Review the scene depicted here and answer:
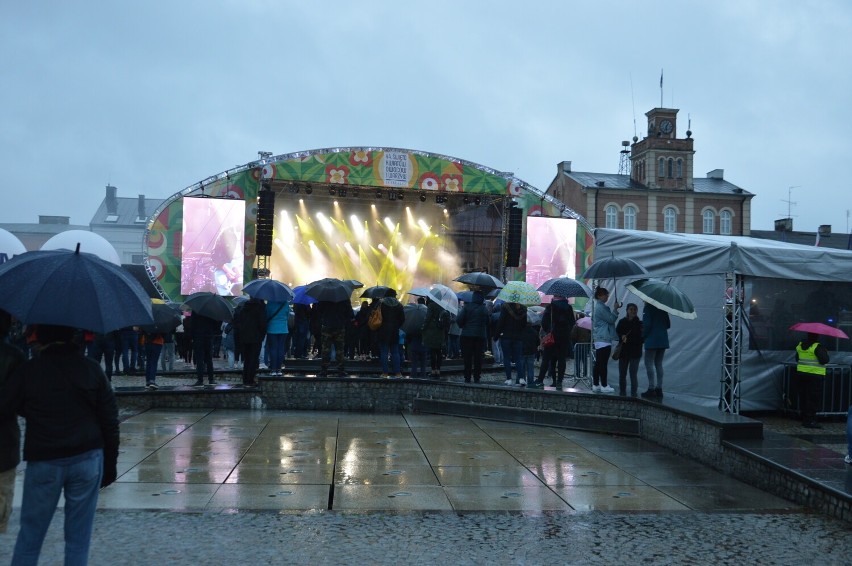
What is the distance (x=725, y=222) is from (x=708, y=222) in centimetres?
114

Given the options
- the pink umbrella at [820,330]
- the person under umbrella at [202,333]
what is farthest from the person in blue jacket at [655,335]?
the person under umbrella at [202,333]

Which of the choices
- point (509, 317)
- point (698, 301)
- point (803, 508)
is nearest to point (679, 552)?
point (803, 508)

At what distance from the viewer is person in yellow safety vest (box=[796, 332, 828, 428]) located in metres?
11.6

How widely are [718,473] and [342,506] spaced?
161 inches

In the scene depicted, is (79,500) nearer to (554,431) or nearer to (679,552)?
(679,552)

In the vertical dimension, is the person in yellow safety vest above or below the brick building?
below

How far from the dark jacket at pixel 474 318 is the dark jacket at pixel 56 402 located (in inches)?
383

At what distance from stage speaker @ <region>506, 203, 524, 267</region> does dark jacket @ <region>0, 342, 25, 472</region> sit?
2670 centimetres

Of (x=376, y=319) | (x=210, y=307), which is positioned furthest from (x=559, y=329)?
(x=210, y=307)

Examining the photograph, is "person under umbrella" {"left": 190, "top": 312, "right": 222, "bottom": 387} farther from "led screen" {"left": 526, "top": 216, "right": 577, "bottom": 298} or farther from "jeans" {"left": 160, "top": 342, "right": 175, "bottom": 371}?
"led screen" {"left": 526, "top": 216, "right": 577, "bottom": 298}

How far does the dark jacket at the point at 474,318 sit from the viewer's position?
44.3 ft

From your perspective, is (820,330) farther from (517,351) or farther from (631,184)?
(631,184)

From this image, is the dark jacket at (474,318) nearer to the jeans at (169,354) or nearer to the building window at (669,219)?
the jeans at (169,354)

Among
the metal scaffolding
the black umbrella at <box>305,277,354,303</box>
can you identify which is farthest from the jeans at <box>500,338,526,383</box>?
the metal scaffolding
